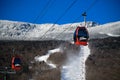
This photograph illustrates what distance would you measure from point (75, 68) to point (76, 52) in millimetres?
13324

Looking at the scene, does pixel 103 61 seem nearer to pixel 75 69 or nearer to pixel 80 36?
pixel 75 69

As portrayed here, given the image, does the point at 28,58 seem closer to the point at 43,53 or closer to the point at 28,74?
the point at 43,53

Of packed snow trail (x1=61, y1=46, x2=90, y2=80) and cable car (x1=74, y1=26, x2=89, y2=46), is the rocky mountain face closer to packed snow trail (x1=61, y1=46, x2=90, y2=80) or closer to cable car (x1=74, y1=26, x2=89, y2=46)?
packed snow trail (x1=61, y1=46, x2=90, y2=80)

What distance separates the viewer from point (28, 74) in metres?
46.0

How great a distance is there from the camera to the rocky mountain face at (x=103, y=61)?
4226cm

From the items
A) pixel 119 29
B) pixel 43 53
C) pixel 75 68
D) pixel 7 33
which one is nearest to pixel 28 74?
pixel 75 68

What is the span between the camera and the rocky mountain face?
4226 centimetres

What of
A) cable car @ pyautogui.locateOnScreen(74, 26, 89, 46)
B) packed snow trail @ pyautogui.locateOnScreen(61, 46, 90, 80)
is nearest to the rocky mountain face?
packed snow trail @ pyautogui.locateOnScreen(61, 46, 90, 80)

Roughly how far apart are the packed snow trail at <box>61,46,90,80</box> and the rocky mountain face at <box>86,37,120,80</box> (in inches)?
39.9

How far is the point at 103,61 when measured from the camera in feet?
171

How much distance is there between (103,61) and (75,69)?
968 centimetres

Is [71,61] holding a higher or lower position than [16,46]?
lower

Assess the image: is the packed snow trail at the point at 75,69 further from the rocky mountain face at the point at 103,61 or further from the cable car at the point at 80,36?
the cable car at the point at 80,36

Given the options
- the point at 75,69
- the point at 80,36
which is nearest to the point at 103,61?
the point at 75,69
